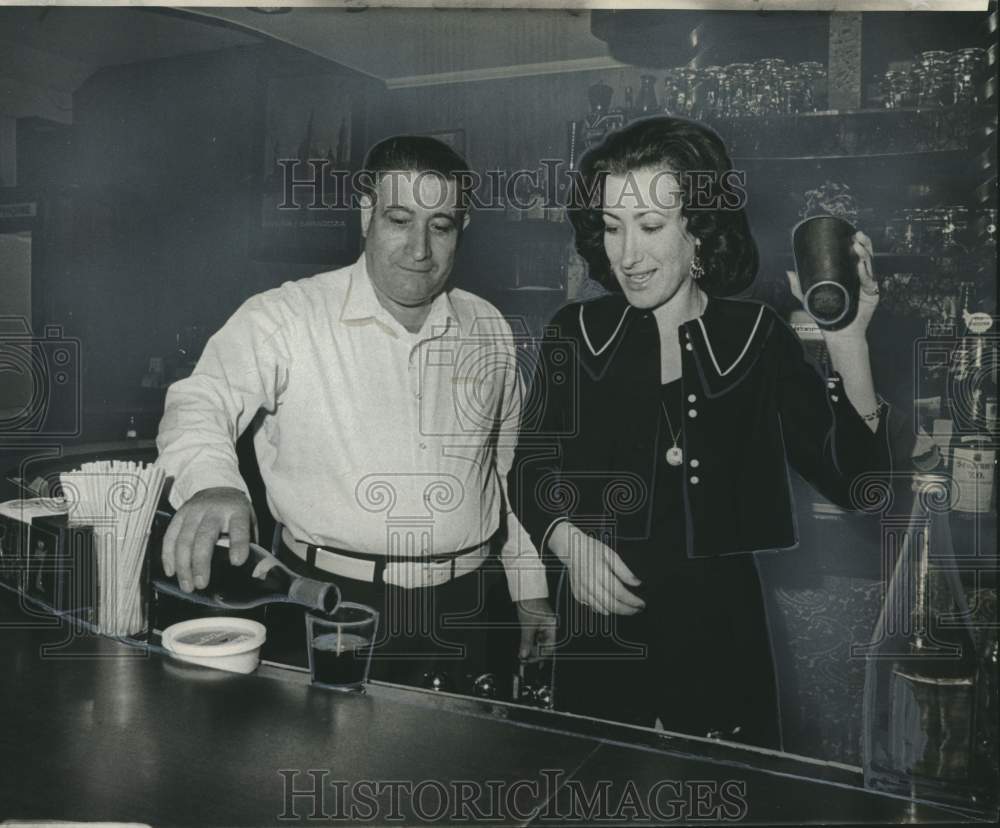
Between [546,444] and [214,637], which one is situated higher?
[546,444]

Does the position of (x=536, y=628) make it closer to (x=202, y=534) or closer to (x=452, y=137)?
(x=202, y=534)

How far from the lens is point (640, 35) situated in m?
1.85

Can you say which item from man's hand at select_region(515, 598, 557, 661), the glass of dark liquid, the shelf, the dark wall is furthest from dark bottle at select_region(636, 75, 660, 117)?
the glass of dark liquid

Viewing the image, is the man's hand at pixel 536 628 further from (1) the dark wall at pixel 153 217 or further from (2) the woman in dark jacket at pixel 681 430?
(1) the dark wall at pixel 153 217

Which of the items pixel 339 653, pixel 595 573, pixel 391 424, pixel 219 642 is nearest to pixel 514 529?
pixel 595 573

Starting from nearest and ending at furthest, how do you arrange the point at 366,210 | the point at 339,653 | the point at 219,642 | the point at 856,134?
the point at 339,653 → the point at 219,642 → the point at 856,134 → the point at 366,210

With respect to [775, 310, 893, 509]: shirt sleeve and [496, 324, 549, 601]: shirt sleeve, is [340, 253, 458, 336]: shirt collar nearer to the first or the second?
[496, 324, 549, 601]: shirt sleeve

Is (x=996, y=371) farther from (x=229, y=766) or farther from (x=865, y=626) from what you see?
(x=229, y=766)

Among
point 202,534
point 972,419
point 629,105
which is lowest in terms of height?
point 202,534

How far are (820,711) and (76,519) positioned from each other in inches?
56.9

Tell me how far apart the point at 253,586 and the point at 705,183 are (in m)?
1.16

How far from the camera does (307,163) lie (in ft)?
6.31

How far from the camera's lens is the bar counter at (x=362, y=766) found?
49.5 inches

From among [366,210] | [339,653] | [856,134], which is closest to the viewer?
[339,653]
